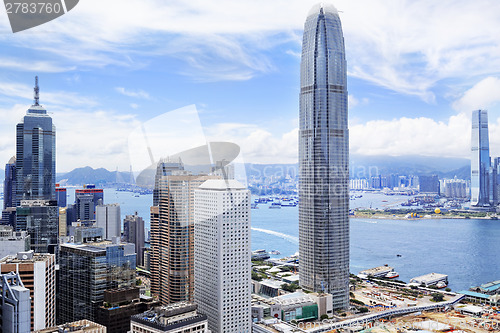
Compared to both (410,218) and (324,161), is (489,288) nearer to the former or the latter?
(324,161)

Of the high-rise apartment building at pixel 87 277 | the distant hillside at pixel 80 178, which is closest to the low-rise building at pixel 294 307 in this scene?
the high-rise apartment building at pixel 87 277

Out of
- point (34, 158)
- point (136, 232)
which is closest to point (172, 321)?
point (136, 232)

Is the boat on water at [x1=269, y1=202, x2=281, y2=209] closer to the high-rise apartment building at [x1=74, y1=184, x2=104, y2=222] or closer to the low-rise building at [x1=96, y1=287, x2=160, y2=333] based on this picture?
the high-rise apartment building at [x1=74, y1=184, x2=104, y2=222]

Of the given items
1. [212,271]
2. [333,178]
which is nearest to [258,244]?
[333,178]

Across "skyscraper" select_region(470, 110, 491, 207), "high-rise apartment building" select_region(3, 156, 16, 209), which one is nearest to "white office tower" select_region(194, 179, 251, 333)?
"high-rise apartment building" select_region(3, 156, 16, 209)

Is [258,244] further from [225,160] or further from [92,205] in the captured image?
[225,160]
